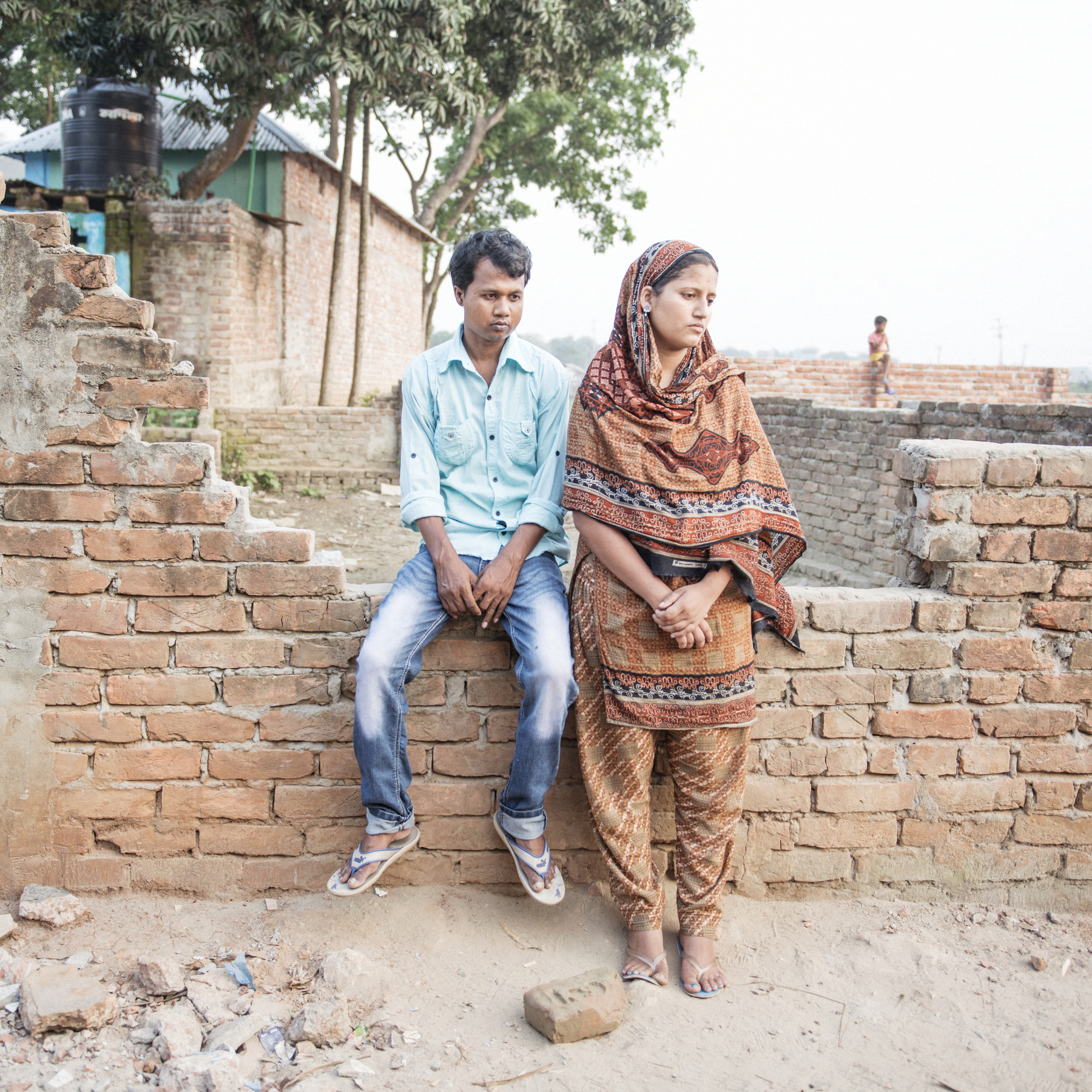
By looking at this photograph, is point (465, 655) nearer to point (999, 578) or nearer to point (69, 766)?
point (69, 766)

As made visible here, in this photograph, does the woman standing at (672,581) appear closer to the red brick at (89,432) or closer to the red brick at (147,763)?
the red brick at (147,763)

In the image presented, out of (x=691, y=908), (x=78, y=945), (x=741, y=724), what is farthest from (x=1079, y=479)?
(x=78, y=945)

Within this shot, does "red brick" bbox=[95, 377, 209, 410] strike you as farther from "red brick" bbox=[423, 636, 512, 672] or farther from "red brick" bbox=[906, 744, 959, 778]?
"red brick" bbox=[906, 744, 959, 778]

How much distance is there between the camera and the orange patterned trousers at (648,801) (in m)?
2.46

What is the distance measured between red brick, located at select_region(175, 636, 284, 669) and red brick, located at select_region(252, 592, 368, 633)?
0.17ft

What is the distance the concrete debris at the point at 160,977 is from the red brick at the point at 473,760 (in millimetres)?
849

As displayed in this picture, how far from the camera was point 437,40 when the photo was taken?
10.4m

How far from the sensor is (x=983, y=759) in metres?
2.82

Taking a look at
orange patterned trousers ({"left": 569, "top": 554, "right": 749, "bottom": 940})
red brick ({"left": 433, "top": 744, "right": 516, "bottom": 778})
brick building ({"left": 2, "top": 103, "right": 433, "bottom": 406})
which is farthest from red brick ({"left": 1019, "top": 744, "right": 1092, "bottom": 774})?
brick building ({"left": 2, "top": 103, "right": 433, "bottom": 406})

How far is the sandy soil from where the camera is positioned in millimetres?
2146

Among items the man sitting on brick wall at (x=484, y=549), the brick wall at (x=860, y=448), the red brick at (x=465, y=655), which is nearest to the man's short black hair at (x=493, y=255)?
the man sitting on brick wall at (x=484, y=549)

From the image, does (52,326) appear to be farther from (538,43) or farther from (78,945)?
(538,43)

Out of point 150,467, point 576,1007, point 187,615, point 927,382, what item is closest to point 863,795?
point 576,1007

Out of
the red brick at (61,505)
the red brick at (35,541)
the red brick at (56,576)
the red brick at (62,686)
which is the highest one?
the red brick at (61,505)
